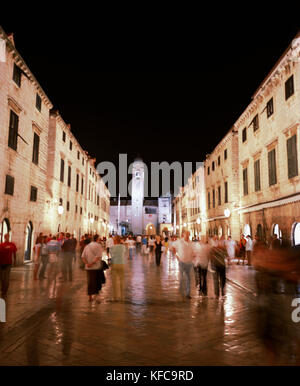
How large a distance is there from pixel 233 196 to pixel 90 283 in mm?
19184

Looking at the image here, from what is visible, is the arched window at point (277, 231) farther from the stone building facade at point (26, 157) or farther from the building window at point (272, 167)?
the stone building facade at point (26, 157)

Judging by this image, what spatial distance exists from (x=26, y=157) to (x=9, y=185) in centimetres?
286

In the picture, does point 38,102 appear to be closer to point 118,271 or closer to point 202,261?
point 118,271

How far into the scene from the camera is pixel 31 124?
63.7ft

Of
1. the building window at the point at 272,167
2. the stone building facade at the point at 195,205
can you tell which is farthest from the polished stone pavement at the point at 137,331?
the stone building facade at the point at 195,205

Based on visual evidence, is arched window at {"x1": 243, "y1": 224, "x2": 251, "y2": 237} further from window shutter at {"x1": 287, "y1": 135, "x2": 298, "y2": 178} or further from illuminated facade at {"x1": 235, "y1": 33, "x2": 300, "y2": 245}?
window shutter at {"x1": 287, "y1": 135, "x2": 298, "y2": 178}

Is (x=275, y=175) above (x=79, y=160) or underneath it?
underneath

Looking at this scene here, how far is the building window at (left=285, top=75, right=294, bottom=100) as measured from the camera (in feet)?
53.3

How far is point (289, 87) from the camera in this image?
652 inches

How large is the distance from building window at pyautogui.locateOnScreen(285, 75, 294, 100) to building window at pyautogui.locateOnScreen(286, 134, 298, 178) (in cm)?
234
